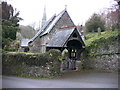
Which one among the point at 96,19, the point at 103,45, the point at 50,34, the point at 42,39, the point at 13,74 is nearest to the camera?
the point at 13,74

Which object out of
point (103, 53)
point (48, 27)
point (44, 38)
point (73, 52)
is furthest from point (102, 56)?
point (48, 27)

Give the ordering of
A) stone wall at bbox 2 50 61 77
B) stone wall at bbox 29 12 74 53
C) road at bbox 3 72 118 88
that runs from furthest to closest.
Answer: stone wall at bbox 29 12 74 53 → stone wall at bbox 2 50 61 77 → road at bbox 3 72 118 88

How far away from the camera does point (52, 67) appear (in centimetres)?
1170

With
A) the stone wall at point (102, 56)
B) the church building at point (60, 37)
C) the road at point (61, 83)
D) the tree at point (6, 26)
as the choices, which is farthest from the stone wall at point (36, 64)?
the stone wall at point (102, 56)

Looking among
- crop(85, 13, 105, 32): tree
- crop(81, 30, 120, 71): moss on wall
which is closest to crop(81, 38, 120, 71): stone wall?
crop(81, 30, 120, 71): moss on wall

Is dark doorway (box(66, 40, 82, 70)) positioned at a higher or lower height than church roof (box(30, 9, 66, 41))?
lower

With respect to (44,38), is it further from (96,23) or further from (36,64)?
(96,23)

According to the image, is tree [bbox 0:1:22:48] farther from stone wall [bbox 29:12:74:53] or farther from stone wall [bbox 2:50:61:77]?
stone wall [bbox 29:12:74:53]

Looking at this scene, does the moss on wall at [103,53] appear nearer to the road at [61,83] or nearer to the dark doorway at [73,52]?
the dark doorway at [73,52]

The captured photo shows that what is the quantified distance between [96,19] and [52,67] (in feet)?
49.7

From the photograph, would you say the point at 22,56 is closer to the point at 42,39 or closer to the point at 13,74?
the point at 13,74

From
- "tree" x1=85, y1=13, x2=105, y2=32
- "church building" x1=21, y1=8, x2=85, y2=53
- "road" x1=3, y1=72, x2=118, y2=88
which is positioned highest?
"tree" x1=85, y1=13, x2=105, y2=32

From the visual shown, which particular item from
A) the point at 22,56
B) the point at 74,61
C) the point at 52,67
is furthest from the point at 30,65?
the point at 74,61

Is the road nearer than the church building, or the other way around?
the road
